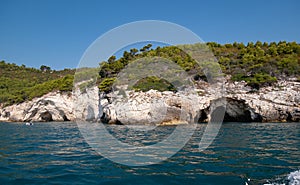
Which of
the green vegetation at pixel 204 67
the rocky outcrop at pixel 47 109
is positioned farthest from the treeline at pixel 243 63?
the rocky outcrop at pixel 47 109

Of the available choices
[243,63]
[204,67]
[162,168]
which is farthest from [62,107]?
[162,168]

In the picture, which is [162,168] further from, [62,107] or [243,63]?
[62,107]

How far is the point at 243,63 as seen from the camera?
38.0 meters

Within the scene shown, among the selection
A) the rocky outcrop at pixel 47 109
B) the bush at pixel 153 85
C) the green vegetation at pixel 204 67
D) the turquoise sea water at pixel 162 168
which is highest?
the green vegetation at pixel 204 67

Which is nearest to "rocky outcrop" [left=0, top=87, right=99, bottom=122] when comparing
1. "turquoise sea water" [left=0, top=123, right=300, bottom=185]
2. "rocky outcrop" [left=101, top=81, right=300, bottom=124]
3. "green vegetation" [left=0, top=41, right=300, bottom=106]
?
"green vegetation" [left=0, top=41, right=300, bottom=106]

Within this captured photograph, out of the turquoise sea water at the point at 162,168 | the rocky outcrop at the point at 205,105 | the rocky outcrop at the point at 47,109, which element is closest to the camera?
the turquoise sea water at the point at 162,168

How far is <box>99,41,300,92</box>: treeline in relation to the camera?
32781 mm

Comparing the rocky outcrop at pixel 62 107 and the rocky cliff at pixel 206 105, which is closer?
the rocky cliff at pixel 206 105

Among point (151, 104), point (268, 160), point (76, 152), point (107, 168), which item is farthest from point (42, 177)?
point (151, 104)

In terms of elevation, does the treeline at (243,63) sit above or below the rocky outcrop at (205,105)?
above

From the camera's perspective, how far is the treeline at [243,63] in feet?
108

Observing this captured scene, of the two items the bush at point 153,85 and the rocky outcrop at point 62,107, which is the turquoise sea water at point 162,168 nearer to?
the bush at point 153,85

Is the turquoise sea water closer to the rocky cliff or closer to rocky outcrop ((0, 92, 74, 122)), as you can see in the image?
the rocky cliff

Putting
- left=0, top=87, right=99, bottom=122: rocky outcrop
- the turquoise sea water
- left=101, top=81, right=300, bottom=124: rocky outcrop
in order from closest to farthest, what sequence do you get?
the turquoise sea water
left=101, top=81, right=300, bottom=124: rocky outcrop
left=0, top=87, right=99, bottom=122: rocky outcrop
